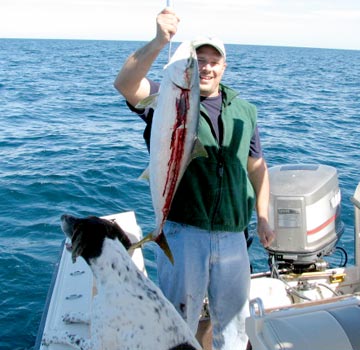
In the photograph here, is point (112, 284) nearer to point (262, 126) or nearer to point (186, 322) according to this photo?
point (186, 322)

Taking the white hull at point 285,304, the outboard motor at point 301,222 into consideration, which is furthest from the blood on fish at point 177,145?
the outboard motor at point 301,222

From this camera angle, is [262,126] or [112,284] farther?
[262,126]

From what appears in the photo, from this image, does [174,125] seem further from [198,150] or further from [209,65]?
[209,65]

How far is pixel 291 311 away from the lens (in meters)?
2.74

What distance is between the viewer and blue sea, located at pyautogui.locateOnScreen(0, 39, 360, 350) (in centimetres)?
679

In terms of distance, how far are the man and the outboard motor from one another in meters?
1.19

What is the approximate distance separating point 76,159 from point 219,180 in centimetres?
916

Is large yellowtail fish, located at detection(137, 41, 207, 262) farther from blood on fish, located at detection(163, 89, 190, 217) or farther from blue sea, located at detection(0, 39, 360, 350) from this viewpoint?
blue sea, located at detection(0, 39, 360, 350)

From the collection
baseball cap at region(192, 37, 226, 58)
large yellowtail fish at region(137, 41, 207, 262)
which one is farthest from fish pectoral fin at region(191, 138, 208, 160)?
baseball cap at region(192, 37, 226, 58)

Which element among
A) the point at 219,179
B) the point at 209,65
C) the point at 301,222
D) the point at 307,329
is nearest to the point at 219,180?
the point at 219,179

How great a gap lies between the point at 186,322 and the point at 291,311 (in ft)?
3.30

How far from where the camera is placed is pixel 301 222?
15.4 feet

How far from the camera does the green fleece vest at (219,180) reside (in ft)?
11.1

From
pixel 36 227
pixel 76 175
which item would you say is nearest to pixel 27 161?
pixel 76 175
